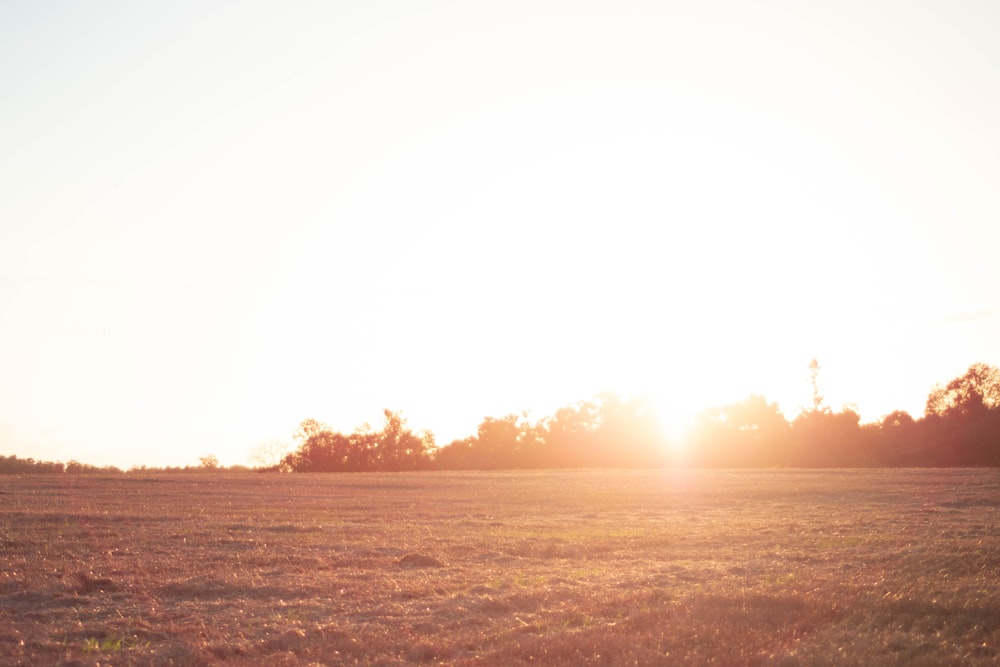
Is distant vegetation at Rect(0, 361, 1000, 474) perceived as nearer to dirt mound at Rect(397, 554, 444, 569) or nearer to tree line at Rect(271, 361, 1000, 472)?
tree line at Rect(271, 361, 1000, 472)

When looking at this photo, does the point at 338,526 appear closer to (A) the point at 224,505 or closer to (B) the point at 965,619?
(A) the point at 224,505

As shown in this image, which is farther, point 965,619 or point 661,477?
point 661,477

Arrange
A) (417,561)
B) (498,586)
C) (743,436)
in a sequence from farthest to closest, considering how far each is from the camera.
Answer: (743,436), (417,561), (498,586)

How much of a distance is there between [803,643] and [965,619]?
2887 mm

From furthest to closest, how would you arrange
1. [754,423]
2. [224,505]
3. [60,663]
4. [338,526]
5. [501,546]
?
[754,423] < [224,505] < [338,526] < [501,546] < [60,663]

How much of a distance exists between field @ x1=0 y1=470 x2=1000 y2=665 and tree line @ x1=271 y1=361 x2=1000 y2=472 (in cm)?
5559

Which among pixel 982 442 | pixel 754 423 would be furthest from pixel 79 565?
pixel 754 423

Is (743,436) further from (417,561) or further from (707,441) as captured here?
(417,561)

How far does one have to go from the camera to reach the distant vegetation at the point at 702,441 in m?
83.1

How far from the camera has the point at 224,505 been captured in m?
34.7

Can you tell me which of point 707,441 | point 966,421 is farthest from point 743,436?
point 966,421

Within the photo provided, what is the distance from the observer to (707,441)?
103062 millimetres

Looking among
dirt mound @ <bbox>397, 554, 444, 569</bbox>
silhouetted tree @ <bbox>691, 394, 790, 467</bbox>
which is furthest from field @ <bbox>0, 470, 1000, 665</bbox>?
silhouetted tree @ <bbox>691, 394, 790, 467</bbox>

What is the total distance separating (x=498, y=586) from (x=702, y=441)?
9132 cm
